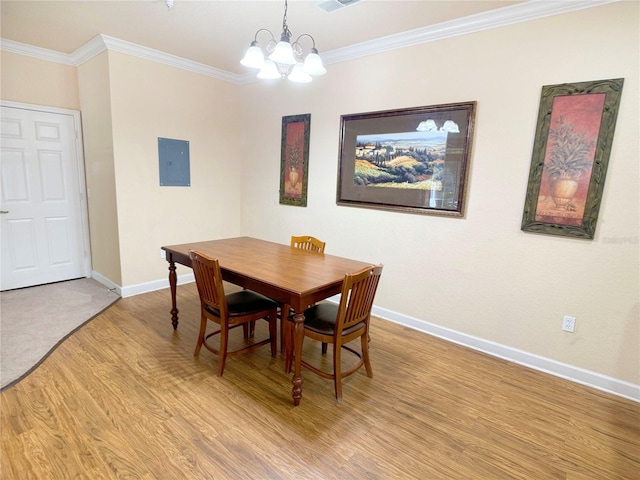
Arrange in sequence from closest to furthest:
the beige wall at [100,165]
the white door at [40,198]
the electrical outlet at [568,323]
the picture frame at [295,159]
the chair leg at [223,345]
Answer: the chair leg at [223,345]
the electrical outlet at [568,323]
the beige wall at [100,165]
the white door at [40,198]
the picture frame at [295,159]

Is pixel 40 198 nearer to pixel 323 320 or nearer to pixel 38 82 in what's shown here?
pixel 38 82

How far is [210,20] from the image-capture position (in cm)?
280

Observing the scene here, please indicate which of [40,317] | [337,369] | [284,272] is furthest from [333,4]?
[40,317]

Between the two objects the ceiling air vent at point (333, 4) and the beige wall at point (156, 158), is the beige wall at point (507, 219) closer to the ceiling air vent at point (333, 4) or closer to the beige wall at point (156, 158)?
the ceiling air vent at point (333, 4)

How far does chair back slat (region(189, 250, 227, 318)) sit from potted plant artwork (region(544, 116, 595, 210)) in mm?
2393

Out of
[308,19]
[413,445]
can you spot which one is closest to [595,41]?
[308,19]

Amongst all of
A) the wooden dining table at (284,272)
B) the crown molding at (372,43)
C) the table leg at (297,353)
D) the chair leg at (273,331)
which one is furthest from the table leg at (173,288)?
the crown molding at (372,43)

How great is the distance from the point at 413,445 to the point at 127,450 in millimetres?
1482

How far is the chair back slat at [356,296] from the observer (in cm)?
191

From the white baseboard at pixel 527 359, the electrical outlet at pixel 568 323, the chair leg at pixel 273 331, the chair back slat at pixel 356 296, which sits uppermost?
the chair back slat at pixel 356 296

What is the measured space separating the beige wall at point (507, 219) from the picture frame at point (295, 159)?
239 millimetres

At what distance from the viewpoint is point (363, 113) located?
10.8ft

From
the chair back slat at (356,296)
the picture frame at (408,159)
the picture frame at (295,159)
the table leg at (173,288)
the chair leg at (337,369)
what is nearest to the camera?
the chair back slat at (356,296)

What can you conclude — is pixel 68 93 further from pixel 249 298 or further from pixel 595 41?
pixel 595 41
